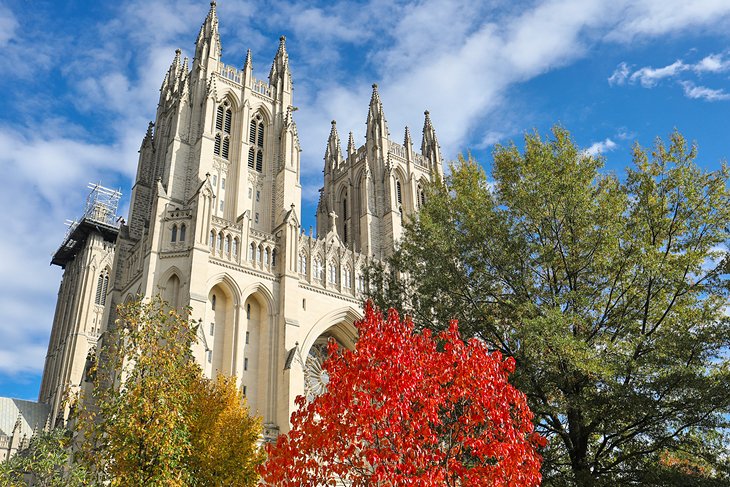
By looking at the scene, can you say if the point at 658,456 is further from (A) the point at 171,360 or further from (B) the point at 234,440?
(B) the point at 234,440

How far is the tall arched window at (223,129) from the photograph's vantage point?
132 feet

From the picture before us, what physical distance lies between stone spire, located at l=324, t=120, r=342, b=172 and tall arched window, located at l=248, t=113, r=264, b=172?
42.4 ft

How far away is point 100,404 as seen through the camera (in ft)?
46.4

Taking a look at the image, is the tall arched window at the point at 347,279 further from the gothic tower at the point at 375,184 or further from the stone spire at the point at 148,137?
the stone spire at the point at 148,137

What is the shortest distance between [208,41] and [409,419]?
3756 centimetres

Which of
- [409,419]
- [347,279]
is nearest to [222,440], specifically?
[409,419]

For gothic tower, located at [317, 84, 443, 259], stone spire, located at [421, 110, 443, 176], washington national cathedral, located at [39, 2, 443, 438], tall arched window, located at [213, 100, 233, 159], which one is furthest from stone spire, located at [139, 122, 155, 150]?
stone spire, located at [421, 110, 443, 176]

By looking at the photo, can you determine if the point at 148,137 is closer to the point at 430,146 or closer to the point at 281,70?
the point at 281,70

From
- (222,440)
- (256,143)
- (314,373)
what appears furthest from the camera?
(256,143)

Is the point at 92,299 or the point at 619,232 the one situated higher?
the point at 92,299

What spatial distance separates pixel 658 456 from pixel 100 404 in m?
13.5

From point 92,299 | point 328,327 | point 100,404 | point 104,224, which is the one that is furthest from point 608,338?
point 104,224

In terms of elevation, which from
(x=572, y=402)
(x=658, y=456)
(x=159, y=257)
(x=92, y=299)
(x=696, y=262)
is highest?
(x=92, y=299)

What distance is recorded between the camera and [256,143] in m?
42.6
